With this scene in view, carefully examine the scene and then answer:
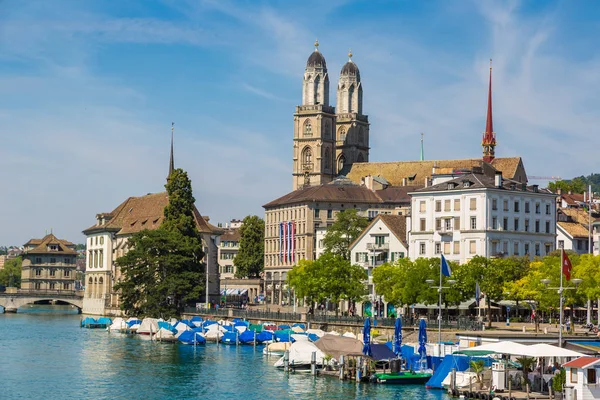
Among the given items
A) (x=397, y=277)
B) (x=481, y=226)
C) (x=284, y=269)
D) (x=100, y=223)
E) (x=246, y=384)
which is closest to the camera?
(x=246, y=384)

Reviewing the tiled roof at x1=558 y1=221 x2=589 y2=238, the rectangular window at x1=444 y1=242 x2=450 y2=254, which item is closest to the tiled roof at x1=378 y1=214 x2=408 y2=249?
the rectangular window at x1=444 y1=242 x2=450 y2=254

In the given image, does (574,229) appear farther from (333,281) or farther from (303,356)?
(303,356)

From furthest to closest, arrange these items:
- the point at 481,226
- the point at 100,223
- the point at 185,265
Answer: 1. the point at 100,223
2. the point at 185,265
3. the point at 481,226

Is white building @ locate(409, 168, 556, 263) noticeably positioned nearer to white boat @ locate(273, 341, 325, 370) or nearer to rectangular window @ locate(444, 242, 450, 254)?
rectangular window @ locate(444, 242, 450, 254)

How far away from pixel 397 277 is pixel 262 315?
25697mm

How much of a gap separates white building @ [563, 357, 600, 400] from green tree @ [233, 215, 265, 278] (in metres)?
138

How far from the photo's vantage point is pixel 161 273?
13738 cm

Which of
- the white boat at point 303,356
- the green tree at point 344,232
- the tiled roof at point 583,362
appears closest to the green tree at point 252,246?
the green tree at point 344,232

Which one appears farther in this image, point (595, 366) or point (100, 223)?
point (100, 223)

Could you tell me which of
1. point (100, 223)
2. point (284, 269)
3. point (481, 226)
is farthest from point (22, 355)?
point (100, 223)

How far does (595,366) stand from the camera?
56.3 meters

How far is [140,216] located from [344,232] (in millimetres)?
45370

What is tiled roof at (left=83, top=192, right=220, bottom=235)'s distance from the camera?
6816 inches

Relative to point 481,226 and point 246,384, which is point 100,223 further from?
point 246,384
